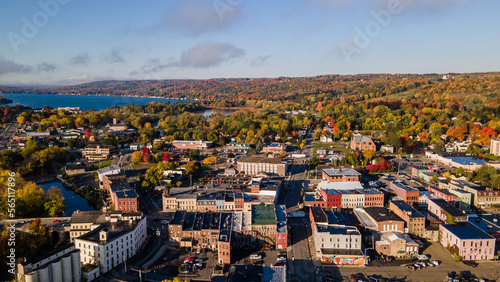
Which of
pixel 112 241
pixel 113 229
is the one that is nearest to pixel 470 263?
pixel 112 241

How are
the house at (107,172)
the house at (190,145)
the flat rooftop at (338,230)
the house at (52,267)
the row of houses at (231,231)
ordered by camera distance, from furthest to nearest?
the house at (190,145), the house at (107,172), the row of houses at (231,231), the flat rooftop at (338,230), the house at (52,267)

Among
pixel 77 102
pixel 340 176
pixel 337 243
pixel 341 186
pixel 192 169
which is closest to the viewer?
pixel 337 243

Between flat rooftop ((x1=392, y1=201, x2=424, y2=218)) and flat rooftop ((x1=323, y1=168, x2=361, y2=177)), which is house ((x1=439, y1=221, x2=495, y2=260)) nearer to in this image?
flat rooftop ((x1=392, y1=201, x2=424, y2=218))

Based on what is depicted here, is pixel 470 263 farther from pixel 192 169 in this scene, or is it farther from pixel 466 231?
pixel 192 169

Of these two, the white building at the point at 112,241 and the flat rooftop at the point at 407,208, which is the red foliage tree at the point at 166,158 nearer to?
the white building at the point at 112,241

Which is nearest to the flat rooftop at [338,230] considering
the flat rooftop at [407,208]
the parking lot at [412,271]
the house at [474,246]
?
the parking lot at [412,271]

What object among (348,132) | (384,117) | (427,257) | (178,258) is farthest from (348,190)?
(384,117)
